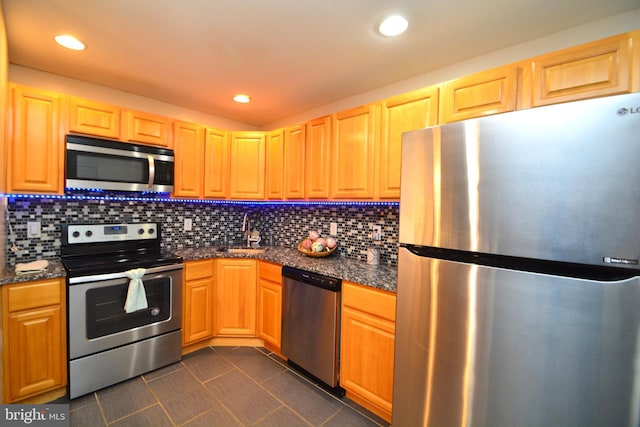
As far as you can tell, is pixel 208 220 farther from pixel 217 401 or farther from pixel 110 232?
pixel 217 401

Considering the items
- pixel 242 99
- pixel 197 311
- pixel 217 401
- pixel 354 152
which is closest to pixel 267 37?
pixel 354 152

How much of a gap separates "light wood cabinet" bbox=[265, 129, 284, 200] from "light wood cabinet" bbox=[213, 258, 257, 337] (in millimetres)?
785

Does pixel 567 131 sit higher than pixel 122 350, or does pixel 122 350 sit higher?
pixel 567 131

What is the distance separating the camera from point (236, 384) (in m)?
2.08

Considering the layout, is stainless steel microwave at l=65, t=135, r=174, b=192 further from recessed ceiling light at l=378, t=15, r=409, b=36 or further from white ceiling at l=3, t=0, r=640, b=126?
recessed ceiling light at l=378, t=15, r=409, b=36

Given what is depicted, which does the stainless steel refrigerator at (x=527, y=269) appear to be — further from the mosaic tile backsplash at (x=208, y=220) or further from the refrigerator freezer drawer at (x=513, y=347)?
the mosaic tile backsplash at (x=208, y=220)

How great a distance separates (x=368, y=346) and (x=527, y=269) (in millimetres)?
1137

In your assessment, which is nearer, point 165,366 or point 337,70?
point 337,70

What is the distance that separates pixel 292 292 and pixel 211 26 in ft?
6.47

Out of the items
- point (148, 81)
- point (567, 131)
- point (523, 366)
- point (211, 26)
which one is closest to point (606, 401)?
point (523, 366)

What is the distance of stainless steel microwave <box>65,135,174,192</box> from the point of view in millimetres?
2055

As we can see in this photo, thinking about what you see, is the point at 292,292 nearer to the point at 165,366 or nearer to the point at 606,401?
the point at 165,366

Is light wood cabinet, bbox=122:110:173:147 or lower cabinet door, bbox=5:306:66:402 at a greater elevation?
light wood cabinet, bbox=122:110:173:147

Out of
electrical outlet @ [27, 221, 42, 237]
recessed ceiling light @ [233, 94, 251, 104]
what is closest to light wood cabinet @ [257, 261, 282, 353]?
recessed ceiling light @ [233, 94, 251, 104]
